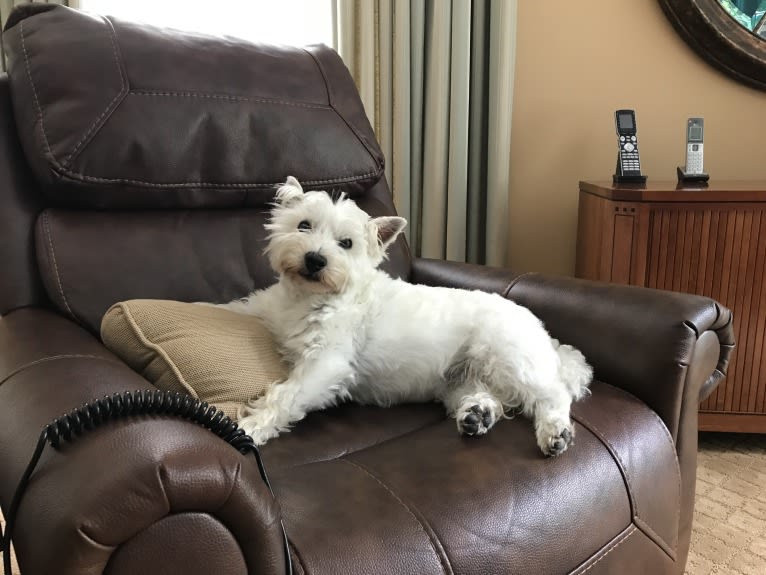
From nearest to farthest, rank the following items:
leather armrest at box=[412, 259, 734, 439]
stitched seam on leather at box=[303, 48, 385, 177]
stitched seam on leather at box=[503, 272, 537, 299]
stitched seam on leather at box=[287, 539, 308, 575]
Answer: stitched seam on leather at box=[287, 539, 308, 575] < leather armrest at box=[412, 259, 734, 439] < stitched seam on leather at box=[503, 272, 537, 299] < stitched seam on leather at box=[303, 48, 385, 177]

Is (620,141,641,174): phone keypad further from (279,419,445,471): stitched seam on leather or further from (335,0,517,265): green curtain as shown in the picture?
(279,419,445,471): stitched seam on leather

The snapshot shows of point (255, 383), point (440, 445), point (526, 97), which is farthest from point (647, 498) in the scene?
point (526, 97)

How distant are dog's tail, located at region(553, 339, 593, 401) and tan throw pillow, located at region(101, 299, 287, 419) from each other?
0.61 m

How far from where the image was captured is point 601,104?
2.58 metres

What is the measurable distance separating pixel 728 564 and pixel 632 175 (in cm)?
119

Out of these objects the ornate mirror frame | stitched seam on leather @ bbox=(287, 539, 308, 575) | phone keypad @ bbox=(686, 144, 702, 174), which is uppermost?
the ornate mirror frame

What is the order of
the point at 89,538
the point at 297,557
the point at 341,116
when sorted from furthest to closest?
the point at 341,116, the point at 297,557, the point at 89,538

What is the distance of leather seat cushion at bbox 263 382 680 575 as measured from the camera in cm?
93

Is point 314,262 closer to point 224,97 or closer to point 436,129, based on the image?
point 224,97

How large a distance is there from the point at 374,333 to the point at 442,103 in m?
1.28

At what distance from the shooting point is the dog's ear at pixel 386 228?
5.15 ft

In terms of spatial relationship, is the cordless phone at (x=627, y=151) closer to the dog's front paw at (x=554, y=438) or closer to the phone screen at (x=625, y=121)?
the phone screen at (x=625, y=121)

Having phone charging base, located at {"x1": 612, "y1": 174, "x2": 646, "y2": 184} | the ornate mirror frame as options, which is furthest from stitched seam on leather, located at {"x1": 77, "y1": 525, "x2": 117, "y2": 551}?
the ornate mirror frame

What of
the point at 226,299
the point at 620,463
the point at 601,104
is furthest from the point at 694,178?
the point at 226,299
